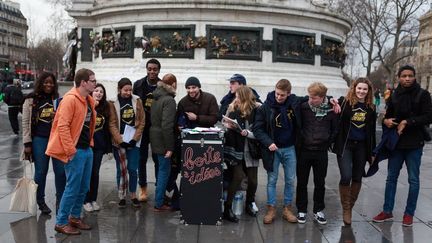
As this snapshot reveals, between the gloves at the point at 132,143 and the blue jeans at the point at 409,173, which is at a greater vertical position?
the gloves at the point at 132,143

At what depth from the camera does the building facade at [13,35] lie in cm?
12938

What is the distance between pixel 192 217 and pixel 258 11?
11.1m

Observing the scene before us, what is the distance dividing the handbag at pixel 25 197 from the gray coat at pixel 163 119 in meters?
1.71

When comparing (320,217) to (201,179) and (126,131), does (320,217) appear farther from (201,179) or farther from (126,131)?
(126,131)

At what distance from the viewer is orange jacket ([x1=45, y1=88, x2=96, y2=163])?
5488 mm

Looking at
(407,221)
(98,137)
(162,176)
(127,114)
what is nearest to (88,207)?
(98,137)

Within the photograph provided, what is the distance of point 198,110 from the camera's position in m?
6.77

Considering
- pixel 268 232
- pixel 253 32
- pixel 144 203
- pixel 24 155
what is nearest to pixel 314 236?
pixel 268 232

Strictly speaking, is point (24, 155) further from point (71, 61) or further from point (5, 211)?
point (71, 61)

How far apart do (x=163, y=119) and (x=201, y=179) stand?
1.06 metres

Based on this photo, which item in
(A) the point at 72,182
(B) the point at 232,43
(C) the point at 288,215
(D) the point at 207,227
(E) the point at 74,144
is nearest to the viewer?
(E) the point at 74,144

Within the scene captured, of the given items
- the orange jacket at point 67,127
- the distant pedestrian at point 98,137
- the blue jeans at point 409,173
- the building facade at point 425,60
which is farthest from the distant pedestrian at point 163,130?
the building facade at point 425,60

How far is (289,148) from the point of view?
6613 mm

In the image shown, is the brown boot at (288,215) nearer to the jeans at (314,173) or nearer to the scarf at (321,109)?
the jeans at (314,173)
